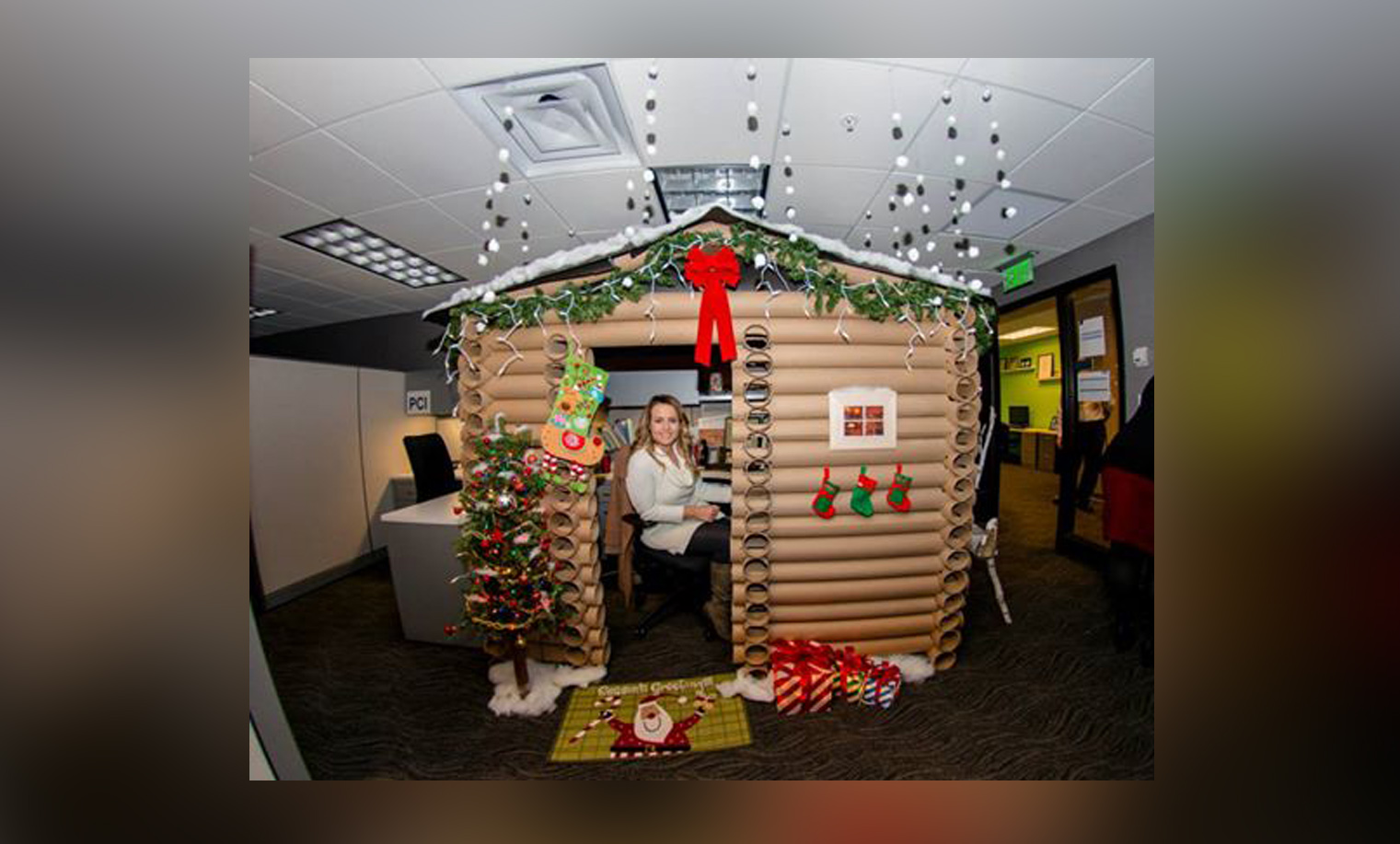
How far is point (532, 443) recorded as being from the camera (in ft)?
7.02

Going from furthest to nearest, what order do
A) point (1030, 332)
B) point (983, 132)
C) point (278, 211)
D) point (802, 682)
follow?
point (1030, 332) → point (278, 211) → point (802, 682) → point (983, 132)

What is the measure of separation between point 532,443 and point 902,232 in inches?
104

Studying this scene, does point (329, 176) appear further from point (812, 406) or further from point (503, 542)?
point (812, 406)

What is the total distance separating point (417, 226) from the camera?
2.63 meters

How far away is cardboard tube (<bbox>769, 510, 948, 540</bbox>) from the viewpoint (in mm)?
2141

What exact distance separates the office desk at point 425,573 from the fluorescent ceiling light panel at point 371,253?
5.86 feet

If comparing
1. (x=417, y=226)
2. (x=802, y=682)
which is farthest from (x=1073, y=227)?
(x=417, y=226)

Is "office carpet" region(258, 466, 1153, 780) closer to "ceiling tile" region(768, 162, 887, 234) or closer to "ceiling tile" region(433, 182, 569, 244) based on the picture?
"ceiling tile" region(433, 182, 569, 244)

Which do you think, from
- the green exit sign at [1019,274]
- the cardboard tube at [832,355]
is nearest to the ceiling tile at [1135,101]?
the green exit sign at [1019,274]

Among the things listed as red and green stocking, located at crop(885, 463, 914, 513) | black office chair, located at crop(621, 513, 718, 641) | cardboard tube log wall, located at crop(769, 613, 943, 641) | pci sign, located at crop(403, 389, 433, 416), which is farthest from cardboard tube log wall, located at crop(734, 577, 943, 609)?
pci sign, located at crop(403, 389, 433, 416)

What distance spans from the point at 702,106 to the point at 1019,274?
2071mm
